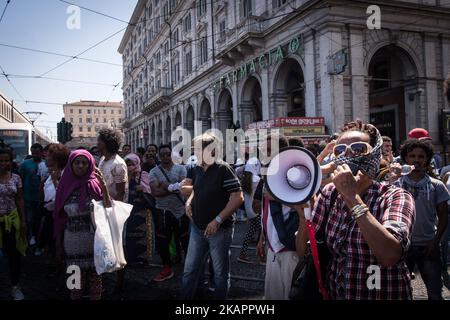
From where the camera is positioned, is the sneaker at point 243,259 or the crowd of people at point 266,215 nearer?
Result: the crowd of people at point 266,215

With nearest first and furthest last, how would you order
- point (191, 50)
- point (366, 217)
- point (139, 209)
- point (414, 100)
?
point (366, 217)
point (139, 209)
point (414, 100)
point (191, 50)

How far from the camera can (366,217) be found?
164 centimetres

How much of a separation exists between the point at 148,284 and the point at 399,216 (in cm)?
392

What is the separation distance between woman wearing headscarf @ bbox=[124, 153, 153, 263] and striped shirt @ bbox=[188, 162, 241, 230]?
2.11m

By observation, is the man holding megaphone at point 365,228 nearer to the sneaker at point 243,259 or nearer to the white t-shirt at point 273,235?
the white t-shirt at point 273,235

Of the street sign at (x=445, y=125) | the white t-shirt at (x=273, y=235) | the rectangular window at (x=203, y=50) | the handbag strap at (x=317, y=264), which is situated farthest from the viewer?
the rectangular window at (x=203, y=50)

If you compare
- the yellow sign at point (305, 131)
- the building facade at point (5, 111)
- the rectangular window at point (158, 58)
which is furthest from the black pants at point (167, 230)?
the rectangular window at point (158, 58)

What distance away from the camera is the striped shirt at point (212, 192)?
11.8ft

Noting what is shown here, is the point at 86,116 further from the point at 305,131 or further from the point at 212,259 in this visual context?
the point at 212,259

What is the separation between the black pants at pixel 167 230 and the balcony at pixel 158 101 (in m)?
31.3

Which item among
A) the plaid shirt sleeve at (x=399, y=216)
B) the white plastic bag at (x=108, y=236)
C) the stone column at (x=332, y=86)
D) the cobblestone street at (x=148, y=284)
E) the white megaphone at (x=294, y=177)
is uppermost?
the stone column at (x=332, y=86)
